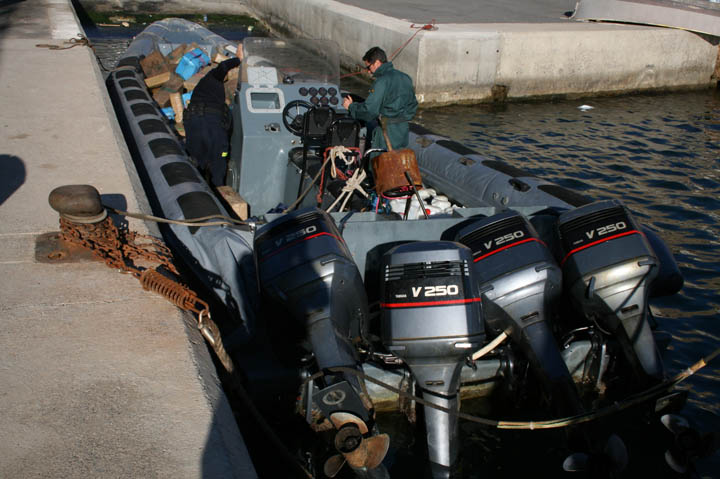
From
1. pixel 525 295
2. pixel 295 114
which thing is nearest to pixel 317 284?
pixel 525 295

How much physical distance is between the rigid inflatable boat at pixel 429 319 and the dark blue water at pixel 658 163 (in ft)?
2.83

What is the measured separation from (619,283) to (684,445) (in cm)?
91

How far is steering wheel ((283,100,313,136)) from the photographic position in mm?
5762

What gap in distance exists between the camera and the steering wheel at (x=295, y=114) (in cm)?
576

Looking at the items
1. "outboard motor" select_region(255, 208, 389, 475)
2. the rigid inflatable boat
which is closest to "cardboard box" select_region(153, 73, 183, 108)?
the rigid inflatable boat

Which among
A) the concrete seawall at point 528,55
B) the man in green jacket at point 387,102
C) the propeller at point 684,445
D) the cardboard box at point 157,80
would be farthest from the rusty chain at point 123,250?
the concrete seawall at point 528,55

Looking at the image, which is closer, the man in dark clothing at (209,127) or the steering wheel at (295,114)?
the steering wheel at (295,114)

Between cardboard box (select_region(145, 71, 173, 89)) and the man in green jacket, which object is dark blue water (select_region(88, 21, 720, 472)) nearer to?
the man in green jacket

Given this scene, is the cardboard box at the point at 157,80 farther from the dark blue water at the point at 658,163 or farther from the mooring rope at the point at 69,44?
the dark blue water at the point at 658,163

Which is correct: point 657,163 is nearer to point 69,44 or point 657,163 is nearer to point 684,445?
point 684,445

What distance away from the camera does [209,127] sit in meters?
5.97

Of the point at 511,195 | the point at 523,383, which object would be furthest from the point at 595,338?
the point at 511,195

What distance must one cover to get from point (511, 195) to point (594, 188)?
3.11 meters

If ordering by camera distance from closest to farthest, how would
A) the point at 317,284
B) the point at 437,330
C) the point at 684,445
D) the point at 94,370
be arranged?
the point at 94,370, the point at 437,330, the point at 684,445, the point at 317,284
